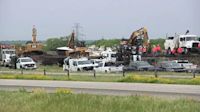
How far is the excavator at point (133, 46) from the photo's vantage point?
57500mm

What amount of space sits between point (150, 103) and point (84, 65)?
39918 mm

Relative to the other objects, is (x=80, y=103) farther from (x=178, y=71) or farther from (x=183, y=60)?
(x=183, y=60)

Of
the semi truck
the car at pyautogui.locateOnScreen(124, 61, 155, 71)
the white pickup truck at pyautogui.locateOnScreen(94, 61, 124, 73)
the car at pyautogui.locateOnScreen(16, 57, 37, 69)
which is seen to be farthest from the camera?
the car at pyautogui.locateOnScreen(16, 57, 37, 69)

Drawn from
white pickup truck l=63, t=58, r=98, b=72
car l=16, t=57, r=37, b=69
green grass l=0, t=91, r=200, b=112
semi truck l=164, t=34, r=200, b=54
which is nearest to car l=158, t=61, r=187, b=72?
white pickup truck l=63, t=58, r=98, b=72

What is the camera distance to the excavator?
2264 inches

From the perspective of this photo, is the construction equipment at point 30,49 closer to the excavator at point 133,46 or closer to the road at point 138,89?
the excavator at point 133,46

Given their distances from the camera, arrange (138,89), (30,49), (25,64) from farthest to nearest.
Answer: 1. (30,49)
2. (25,64)
3. (138,89)

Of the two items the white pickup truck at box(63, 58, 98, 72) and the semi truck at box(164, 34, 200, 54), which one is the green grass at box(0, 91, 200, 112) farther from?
the semi truck at box(164, 34, 200, 54)

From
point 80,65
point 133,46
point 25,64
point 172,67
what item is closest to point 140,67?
point 172,67

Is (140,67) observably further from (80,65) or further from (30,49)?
(30,49)

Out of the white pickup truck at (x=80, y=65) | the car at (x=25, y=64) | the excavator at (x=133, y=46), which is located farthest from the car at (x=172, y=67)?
the car at (x=25, y=64)

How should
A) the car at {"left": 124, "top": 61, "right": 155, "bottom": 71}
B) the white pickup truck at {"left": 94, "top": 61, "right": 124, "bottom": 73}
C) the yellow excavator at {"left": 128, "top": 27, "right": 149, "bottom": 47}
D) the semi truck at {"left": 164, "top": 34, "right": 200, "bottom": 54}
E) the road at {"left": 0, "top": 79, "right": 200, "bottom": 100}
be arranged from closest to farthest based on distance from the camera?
the road at {"left": 0, "top": 79, "right": 200, "bottom": 100}, the car at {"left": 124, "top": 61, "right": 155, "bottom": 71}, the white pickup truck at {"left": 94, "top": 61, "right": 124, "bottom": 73}, the semi truck at {"left": 164, "top": 34, "right": 200, "bottom": 54}, the yellow excavator at {"left": 128, "top": 27, "right": 149, "bottom": 47}

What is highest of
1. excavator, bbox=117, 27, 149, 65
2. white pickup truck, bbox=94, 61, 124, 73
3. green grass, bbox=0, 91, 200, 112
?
excavator, bbox=117, 27, 149, 65

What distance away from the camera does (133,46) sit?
198ft
